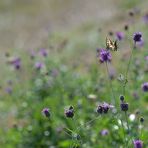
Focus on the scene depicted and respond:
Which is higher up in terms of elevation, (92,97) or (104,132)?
(92,97)

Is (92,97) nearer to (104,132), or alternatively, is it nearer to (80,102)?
(80,102)

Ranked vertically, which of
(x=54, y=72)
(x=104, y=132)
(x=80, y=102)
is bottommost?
(x=104, y=132)

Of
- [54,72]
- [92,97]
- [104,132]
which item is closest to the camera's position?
[104,132]

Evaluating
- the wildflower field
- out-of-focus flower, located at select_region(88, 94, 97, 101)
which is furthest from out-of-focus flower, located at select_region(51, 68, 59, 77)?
out-of-focus flower, located at select_region(88, 94, 97, 101)

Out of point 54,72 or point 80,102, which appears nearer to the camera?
point 80,102

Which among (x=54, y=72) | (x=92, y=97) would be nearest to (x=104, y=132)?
(x=92, y=97)

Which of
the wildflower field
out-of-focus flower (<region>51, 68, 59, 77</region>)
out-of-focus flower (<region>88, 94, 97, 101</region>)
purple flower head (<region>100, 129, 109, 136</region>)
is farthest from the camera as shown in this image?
out-of-focus flower (<region>51, 68, 59, 77</region>)

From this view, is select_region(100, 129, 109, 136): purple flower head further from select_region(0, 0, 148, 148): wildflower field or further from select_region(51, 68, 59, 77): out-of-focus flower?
select_region(51, 68, 59, 77): out-of-focus flower

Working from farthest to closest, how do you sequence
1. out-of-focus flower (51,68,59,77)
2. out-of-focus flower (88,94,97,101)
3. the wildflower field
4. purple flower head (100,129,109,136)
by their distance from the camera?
out-of-focus flower (51,68,59,77) → out-of-focus flower (88,94,97,101) → purple flower head (100,129,109,136) → the wildflower field

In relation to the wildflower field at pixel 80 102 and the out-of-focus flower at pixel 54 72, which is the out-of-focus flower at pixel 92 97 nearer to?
the wildflower field at pixel 80 102

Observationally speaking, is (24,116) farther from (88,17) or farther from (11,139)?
(88,17)

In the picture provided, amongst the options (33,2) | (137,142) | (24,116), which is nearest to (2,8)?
(33,2)
